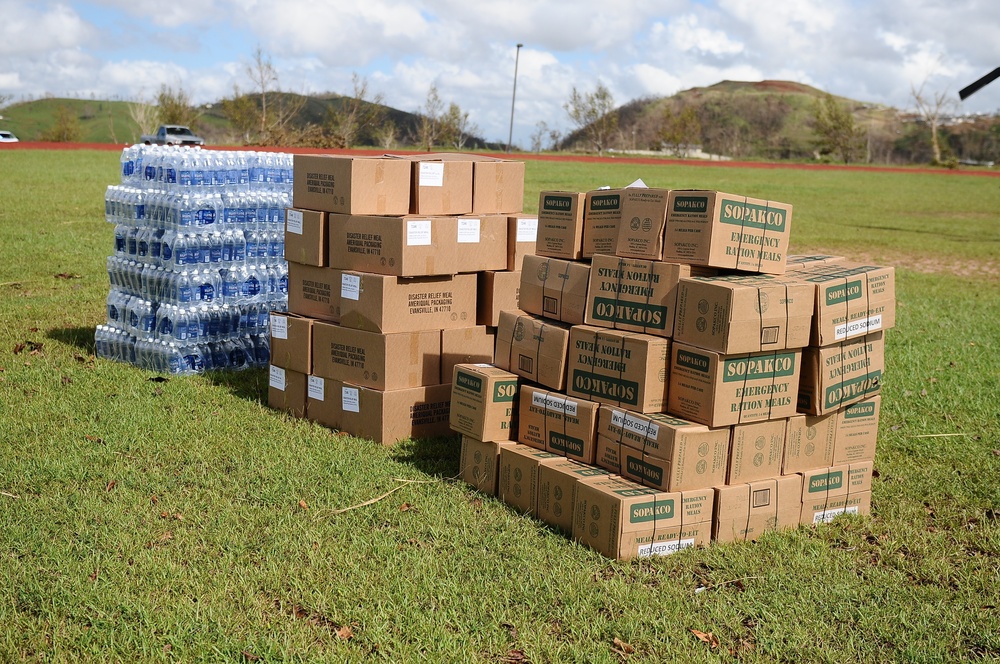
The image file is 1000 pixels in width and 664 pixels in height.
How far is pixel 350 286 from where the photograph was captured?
6414mm

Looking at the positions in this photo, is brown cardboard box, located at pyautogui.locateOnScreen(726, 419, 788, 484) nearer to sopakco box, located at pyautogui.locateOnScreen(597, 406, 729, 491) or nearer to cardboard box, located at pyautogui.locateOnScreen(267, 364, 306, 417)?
sopakco box, located at pyautogui.locateOnScreen(597, 406, 729, 491)

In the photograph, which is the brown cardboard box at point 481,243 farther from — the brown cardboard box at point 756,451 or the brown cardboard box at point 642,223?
the brown cardboard box at point 756,451

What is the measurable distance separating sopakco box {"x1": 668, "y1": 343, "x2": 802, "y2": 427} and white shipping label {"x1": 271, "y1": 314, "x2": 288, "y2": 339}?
10.2 feet

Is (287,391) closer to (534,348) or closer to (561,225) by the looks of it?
(534,348)

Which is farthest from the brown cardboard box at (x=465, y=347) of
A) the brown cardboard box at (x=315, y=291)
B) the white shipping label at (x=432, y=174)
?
the white shipping label at (x=432, y=174)

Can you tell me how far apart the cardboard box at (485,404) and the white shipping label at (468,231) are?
127 cm

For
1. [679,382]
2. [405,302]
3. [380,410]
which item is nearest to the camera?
[679,382]

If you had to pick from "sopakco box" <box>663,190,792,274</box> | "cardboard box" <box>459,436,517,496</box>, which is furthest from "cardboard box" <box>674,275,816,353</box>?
"cardboard box" <box>459,436,517,496</box>

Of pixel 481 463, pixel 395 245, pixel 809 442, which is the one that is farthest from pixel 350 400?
pixel 809 442

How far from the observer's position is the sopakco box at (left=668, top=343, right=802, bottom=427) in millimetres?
4672

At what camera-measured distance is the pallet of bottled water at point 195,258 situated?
7.72 metres

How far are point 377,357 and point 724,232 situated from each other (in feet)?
8.12

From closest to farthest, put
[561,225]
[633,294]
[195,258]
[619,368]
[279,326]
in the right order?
[619,368]
[633,294]
[561,225]
[279,326]
[195,258]

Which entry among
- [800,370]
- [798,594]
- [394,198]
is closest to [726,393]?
[800,370]
